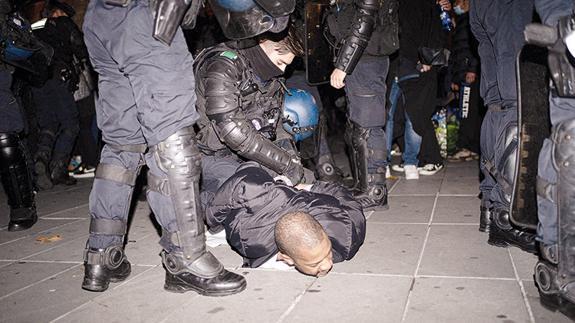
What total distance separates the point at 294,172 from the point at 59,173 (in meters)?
3.92

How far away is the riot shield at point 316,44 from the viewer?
4023 millimetres

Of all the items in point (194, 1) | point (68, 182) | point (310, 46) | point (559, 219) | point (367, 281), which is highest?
point (194, 1)

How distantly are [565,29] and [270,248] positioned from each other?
1773 mm

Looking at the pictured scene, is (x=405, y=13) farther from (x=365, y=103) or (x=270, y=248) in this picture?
(x=270, y=248)

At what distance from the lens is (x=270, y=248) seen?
9.26ft

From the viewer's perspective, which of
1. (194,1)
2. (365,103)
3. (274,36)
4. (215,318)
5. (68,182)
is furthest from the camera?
(68,182)

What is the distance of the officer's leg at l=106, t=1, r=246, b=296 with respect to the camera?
7.63 feet

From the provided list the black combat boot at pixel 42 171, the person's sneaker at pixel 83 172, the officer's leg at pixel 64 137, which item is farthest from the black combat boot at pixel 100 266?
the person's sneaker at pixel 83 172

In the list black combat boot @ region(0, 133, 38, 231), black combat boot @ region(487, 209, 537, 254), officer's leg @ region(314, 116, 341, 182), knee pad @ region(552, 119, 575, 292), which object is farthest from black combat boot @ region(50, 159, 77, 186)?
knee pad @ region(552, 119, 575, 292)

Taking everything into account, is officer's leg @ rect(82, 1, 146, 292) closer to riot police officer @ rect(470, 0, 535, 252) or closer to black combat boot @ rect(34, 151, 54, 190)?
riot police officer @ rect(470, 0, 535, 252)

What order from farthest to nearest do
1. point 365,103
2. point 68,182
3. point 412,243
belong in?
point 68,182, point 365,103, point 412,243

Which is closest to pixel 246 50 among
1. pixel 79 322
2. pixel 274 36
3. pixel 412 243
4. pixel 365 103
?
pixel 274 36

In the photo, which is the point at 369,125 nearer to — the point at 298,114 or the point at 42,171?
the point at 298,114

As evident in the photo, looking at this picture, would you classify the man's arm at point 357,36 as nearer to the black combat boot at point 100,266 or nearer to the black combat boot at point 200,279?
the black combat boot at point 200,279
